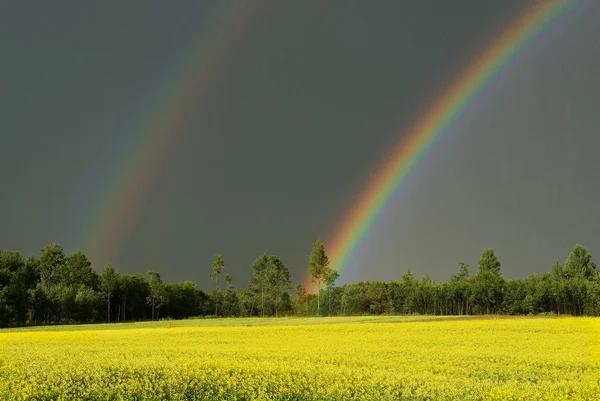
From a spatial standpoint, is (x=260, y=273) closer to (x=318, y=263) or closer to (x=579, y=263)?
(x=318, y=263)

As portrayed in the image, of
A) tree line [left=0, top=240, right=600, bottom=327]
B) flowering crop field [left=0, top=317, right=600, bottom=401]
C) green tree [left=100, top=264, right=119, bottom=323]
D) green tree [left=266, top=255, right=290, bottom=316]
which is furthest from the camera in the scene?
green tree [left=266, top=255, right=290, bottom=316]

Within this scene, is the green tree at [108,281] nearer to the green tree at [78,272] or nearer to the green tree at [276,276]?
the green tree at [78,272]

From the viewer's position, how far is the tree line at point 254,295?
107125 mm

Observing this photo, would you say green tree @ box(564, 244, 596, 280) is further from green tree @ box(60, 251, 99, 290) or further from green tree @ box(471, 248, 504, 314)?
green tree @ box(60, 251, 99, 290)

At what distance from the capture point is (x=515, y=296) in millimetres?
124812

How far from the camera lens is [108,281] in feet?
413

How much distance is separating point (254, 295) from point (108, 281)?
43.7m

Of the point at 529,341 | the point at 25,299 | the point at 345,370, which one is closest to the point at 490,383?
the point at 345,370

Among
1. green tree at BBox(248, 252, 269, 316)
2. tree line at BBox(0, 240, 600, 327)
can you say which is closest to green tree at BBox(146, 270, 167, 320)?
tree line at BBox(0, 240, 600, 327)

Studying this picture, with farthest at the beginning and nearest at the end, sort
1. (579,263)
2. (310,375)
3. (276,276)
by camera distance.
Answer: (579,263) → (276,276) → (310,375)

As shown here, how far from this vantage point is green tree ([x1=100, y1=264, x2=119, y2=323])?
12556cm

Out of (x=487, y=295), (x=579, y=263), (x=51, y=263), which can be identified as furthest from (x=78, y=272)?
(x=579, y=263)

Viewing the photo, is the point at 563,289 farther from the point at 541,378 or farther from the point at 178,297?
the point at 541,378

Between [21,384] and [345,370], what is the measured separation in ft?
33.7
